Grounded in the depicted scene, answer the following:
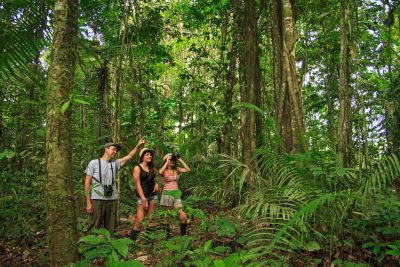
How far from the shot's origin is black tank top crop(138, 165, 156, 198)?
548cm

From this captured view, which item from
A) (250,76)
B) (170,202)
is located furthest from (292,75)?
(170,202)

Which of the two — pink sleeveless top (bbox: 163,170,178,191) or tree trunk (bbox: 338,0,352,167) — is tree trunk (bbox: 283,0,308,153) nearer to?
tree trunk (bbox: 338,0,352,167)

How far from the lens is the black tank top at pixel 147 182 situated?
18.0ft

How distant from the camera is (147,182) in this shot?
217 inches

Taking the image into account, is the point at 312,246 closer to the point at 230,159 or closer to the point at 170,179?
the point at 230,159

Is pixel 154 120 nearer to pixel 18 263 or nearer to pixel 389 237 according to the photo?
pixel 18 263

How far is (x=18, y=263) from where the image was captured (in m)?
4.92

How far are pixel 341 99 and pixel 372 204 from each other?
1.69m

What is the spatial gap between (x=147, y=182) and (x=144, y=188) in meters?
0.10

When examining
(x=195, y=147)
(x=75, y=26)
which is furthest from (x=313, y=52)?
(x=75, y=26)

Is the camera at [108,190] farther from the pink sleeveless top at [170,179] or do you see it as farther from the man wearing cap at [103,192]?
the pink sleeveless top at [170,179]

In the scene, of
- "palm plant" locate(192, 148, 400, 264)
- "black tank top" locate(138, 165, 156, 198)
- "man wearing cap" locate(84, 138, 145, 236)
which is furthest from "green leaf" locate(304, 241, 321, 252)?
"man wearing cap" locate(84, 138, 145, 236)

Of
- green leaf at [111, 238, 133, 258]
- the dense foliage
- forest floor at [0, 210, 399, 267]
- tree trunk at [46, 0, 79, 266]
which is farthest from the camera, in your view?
forest floor at [0, 210, 399, 267]

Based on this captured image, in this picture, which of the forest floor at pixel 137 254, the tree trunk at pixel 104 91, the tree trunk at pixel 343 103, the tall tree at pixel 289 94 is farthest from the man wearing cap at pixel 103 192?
the tree trunk at pixel 343 103
